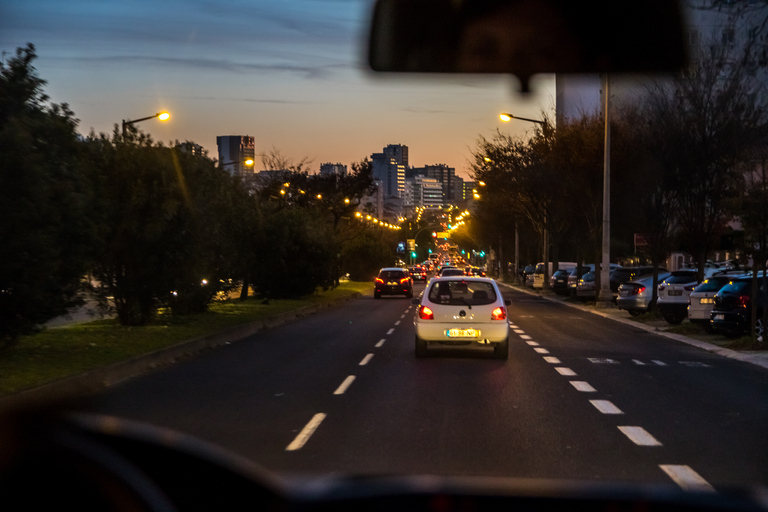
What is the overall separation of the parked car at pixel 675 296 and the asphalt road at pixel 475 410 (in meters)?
7.53

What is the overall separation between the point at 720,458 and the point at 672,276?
20.7 meters

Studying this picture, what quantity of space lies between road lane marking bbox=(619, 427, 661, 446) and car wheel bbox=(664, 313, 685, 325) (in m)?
18.8

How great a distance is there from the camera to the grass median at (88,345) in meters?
13.1

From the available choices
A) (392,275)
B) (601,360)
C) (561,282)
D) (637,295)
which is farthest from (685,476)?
(561,282)

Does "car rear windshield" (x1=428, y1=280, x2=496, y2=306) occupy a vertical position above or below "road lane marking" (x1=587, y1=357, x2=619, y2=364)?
above

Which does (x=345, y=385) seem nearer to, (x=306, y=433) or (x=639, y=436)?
(x=306, y=433)

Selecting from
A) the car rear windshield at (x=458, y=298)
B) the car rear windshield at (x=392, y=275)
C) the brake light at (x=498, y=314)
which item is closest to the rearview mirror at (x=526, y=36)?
the brake light at (x=498, y=314)

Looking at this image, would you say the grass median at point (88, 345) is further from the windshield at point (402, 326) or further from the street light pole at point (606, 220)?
the street light pole at point (606, 220)

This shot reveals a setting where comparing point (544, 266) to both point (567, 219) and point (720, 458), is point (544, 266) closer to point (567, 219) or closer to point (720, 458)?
point (567, 219)

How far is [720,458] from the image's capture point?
8.44 meters

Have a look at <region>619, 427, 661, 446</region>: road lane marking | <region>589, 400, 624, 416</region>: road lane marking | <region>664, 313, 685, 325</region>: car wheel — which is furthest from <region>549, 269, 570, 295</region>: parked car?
<region>619, 427, 661, 446</region>: road lane marking

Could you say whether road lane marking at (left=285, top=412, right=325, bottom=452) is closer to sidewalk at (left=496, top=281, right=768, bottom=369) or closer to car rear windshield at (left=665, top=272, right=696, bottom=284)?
sidewalk at (left=496, top=281, right=768, bottom=369)

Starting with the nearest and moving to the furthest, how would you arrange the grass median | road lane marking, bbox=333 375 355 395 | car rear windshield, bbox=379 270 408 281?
1. road lane marking, bbox=333 375 355 395
2. the grass median
3. car rear windshield, bbox=379 270 408 281

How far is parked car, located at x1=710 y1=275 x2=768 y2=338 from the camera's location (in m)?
20.9
